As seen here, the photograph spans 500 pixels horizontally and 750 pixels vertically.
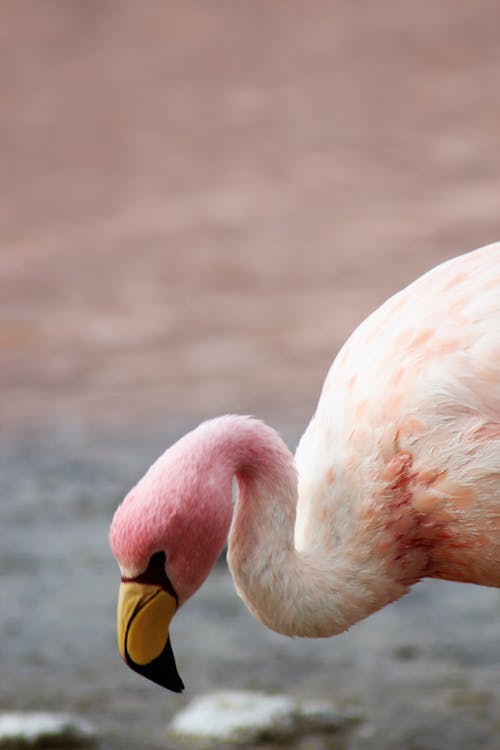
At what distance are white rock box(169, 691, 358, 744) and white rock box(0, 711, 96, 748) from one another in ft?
0.93

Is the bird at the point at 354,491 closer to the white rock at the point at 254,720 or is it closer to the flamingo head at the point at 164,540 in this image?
the flamingo head at the point at 164,540

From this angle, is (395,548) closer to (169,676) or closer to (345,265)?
(169,676)

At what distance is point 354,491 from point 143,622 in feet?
2.03

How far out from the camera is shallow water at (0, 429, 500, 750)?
14.3ft

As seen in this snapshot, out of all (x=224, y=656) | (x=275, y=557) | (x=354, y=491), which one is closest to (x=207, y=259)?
(x=224, y=656)

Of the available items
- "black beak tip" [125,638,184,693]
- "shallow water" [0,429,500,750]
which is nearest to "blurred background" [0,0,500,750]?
"shallow water" [0,429,500,750]

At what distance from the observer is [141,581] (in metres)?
2.89

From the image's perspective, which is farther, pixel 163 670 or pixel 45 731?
pixel 45 731

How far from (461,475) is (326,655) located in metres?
1.82

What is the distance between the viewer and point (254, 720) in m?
4.37

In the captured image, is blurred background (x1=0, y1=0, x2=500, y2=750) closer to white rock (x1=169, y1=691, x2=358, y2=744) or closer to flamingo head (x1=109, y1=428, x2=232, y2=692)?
white rock (x1=169, y1=691, x2=358, y2=744)

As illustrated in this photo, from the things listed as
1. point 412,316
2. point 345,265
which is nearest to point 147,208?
point 345,265

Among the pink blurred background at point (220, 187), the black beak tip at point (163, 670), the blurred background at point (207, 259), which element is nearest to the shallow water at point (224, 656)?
the blurred background at point (207, 259)

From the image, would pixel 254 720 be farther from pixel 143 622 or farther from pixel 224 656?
pixel 143 622
